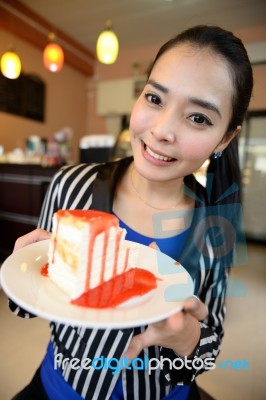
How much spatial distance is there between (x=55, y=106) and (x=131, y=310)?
6.67 meters

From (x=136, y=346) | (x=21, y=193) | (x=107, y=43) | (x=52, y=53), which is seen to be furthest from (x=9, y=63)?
(x=136, y=346)

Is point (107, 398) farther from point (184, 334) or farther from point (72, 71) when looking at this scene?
point (72, 71)

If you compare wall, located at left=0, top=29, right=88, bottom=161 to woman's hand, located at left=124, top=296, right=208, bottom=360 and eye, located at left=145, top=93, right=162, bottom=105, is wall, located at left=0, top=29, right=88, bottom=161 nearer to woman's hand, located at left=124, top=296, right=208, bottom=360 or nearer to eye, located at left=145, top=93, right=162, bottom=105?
eye, located at left=145, top=93, right=162, bottom=105

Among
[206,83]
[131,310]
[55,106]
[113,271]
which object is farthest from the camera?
[55,106]

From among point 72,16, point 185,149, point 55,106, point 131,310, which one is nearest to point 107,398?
point 131,310

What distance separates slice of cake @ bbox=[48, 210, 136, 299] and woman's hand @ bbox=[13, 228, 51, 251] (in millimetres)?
82

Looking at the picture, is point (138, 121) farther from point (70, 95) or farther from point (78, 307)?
point (70, 95)

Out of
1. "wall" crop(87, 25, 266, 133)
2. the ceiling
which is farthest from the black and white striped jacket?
"wall" crop(87, 25, 266, 133)

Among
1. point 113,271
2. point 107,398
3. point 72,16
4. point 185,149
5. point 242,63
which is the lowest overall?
point 107,398

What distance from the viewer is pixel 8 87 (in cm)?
521

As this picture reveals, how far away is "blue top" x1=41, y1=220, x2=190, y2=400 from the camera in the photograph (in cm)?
95

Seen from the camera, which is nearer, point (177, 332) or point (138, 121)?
point (177, 332)

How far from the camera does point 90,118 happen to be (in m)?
7.54

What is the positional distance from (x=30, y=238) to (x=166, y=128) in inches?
20.6
